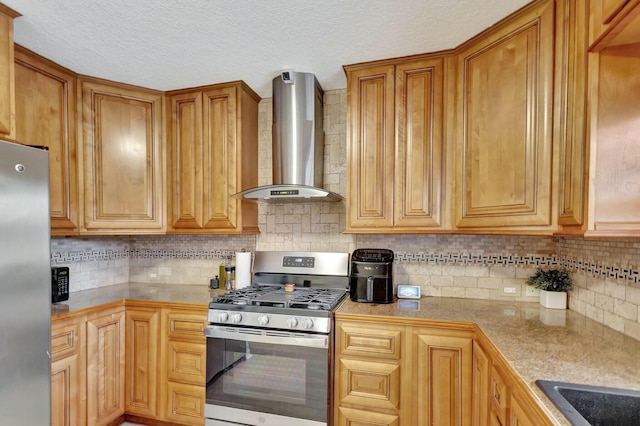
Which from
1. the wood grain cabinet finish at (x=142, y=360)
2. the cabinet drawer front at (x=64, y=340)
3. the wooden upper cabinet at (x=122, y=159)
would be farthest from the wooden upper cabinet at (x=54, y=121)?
the wood grain cabinet finish at (x=142, y=360)

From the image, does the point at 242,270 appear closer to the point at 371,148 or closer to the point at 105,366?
the point at 105,366

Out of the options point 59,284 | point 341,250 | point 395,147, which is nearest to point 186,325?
point 59,284

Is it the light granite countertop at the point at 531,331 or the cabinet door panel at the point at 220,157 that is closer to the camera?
the light granite countertop at the point at 531,331

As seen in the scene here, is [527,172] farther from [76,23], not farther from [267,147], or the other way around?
[76,23]

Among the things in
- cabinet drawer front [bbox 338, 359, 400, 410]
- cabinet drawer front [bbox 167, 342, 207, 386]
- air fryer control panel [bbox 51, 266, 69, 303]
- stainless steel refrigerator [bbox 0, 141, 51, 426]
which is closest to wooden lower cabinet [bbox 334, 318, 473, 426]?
cabinet drawer front [bbox 338, 359, 400, 410]

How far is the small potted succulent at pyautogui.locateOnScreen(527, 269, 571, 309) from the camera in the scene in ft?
5.92

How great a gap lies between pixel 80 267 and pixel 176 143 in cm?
122

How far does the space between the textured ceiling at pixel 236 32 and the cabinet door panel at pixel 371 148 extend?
159 mm

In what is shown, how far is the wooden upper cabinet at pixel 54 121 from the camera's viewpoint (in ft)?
5.89

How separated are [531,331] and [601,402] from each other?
586 millimetres

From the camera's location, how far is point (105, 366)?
6.58 feet

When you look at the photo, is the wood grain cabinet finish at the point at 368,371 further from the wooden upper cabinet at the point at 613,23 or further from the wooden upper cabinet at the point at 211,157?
the wooden upper cabinet at the point at 613,23

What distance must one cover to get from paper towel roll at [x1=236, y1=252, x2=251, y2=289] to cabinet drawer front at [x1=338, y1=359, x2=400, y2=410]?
0.98 meters

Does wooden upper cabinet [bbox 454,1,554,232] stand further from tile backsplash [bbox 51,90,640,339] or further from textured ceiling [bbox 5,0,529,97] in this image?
tile backsplash [bbox 51,90,640,339]
